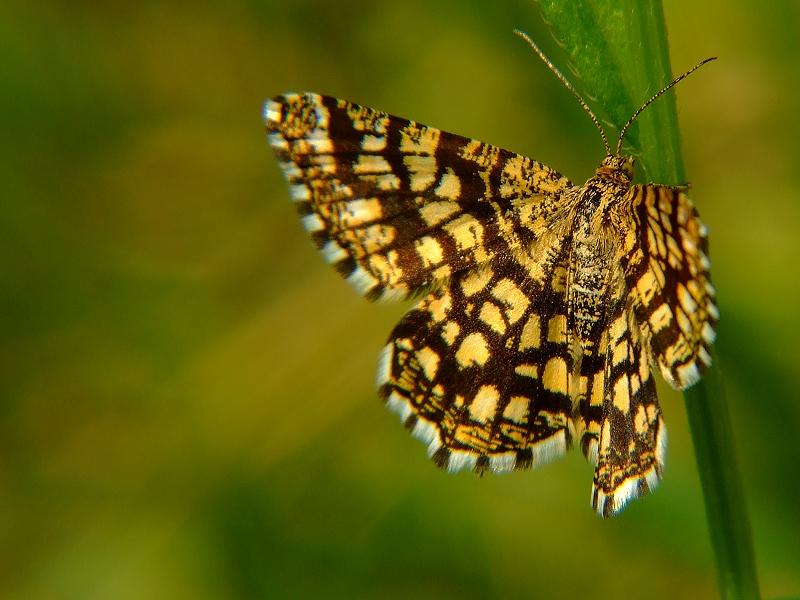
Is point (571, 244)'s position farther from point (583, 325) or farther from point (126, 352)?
point (126, 352)

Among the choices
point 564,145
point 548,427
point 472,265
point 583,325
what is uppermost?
Result: point 564,145

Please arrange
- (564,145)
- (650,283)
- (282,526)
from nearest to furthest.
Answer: (650,283)
(282,526)
(564,145)

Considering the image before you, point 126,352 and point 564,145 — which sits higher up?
point 564,145

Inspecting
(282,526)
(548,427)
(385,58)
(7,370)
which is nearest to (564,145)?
(385,58)

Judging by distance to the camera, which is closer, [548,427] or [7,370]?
[548,427]

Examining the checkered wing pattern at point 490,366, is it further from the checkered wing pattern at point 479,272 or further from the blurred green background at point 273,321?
the blurred green background at point 273,321

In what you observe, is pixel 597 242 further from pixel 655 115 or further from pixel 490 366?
pixel 655 115

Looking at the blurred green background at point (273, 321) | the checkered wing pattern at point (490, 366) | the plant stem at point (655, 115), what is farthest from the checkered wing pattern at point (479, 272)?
the blurred green background at point (273, 321)
